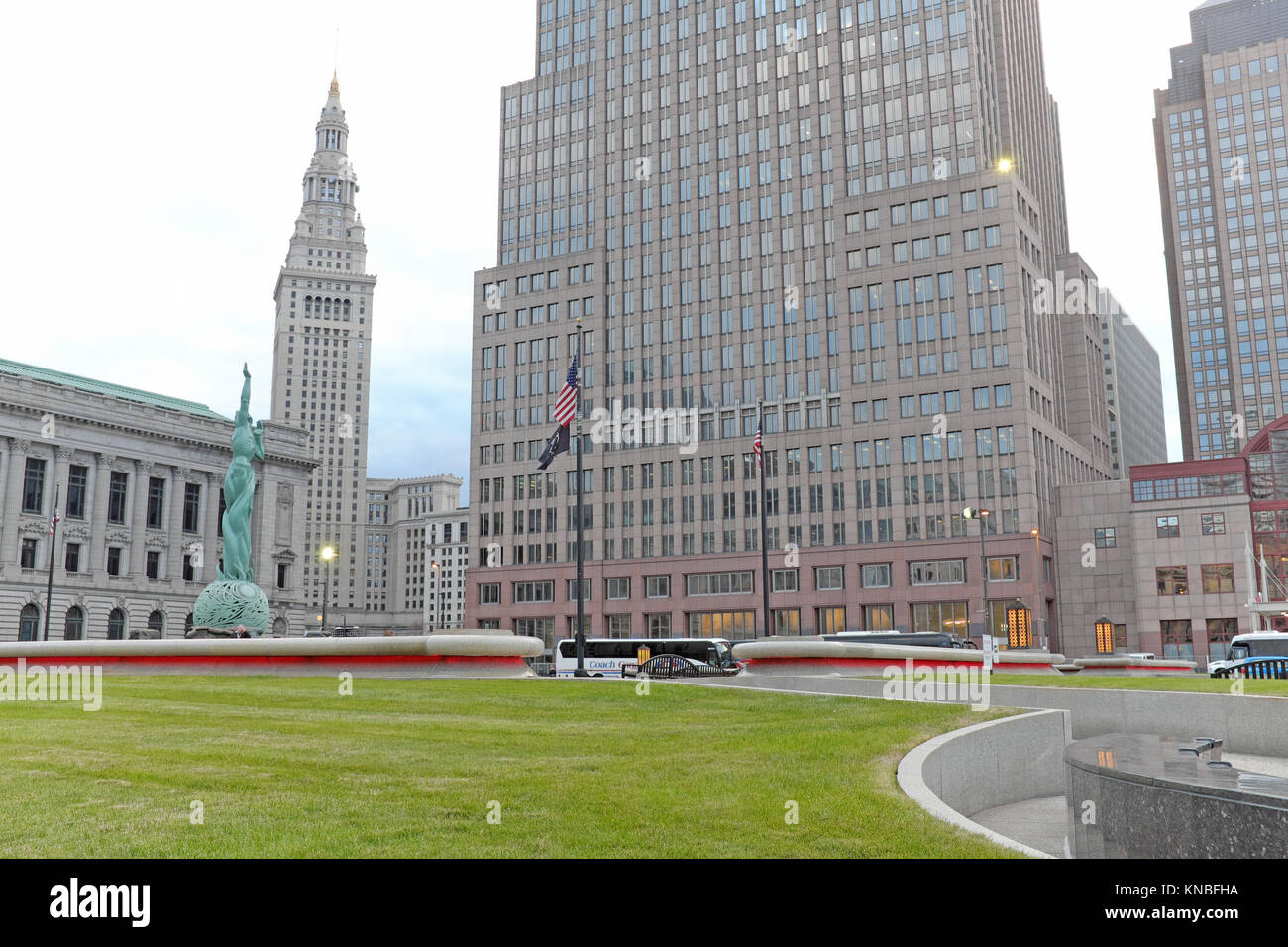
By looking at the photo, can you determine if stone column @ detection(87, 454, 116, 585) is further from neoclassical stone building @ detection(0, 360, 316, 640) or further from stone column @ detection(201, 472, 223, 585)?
stone column @ detection(201, 472, 223, 585)

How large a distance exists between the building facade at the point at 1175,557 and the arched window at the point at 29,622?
85.4 metres

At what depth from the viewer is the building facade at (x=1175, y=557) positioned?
265 feet

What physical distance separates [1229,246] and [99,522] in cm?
→ 15905

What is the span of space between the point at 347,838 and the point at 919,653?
3156 centimetres

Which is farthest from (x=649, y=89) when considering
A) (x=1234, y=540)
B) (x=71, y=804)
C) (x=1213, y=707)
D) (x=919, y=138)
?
(x=71, y=804)

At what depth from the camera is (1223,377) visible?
16562 cm

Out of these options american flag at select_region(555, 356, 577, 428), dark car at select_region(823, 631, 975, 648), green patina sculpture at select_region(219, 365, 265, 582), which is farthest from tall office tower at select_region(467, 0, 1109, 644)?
american flag at select_region(555, 356, 577, 428)

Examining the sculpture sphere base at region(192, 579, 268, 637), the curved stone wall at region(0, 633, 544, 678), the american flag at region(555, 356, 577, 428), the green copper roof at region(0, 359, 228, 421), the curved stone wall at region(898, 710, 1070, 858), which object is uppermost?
the green copper roof at region(0, 359, 228, 421)

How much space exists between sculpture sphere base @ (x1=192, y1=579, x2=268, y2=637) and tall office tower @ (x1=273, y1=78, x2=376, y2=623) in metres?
142

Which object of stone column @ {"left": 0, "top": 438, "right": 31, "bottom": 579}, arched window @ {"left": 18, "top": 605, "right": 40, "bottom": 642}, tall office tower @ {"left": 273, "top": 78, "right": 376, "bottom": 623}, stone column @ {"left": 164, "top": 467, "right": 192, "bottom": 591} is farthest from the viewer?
tall office tower @ {"left": 273, "top": 78, "right": 376, "bottom": 623}

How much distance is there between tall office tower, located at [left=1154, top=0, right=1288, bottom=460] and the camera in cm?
15338

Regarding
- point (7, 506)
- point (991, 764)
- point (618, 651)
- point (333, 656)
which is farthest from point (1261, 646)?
point (7, 506)

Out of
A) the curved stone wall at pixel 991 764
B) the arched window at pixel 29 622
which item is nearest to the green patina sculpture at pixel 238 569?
the curved stone wall at pixel 991 764
